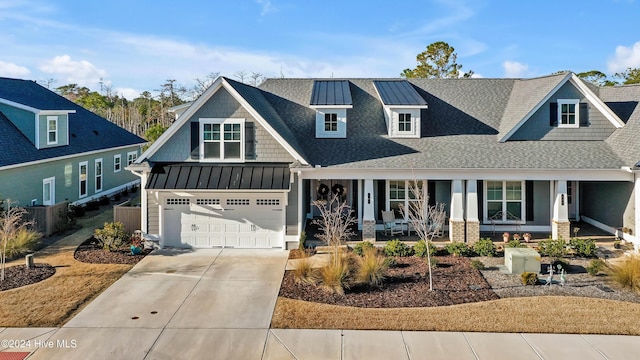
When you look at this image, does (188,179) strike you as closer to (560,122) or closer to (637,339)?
(637,339)

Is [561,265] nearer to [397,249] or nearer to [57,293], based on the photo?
[397,249]

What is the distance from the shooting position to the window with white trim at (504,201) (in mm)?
20688

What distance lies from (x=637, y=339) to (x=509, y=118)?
42.2ft

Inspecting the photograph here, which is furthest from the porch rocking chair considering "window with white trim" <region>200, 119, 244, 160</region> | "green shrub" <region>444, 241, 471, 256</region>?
"window with white trim" <region>200, 119, 244, 160</region>

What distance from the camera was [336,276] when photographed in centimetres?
1349

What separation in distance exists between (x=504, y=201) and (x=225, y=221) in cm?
1201

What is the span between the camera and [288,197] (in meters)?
18.5

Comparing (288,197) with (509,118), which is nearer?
(288,197)

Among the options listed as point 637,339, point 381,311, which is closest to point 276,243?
point 381,311

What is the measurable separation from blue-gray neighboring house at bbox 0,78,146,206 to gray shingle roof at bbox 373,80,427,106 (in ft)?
53.2

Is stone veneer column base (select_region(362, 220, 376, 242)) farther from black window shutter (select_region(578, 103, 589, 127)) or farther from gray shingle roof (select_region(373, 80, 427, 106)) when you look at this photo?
black window shutter (select_region(578, 103, 589, 127))

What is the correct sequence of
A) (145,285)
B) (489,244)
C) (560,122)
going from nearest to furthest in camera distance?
1. (145,285)
2. (489,244)
3. (560,122)

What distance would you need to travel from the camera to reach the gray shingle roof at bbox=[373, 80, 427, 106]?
68.7 feet

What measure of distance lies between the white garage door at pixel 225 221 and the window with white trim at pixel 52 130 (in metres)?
9.89
